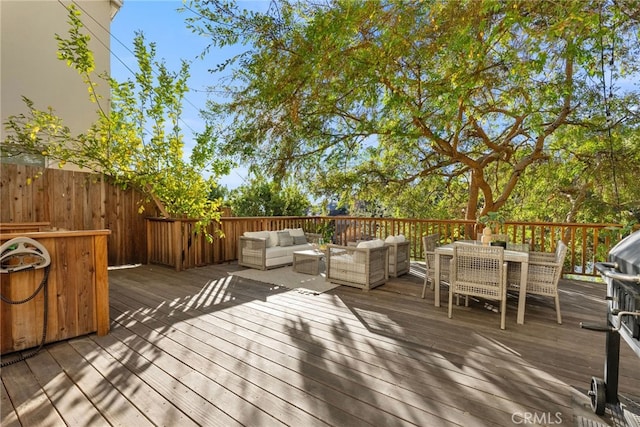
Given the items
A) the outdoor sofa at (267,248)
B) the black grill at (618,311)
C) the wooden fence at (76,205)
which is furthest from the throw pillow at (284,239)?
the black grill at (618,311)

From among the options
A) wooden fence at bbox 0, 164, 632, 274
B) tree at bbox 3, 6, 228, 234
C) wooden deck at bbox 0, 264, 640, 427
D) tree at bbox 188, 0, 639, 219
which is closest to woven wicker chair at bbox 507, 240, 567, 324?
wooden deck at bbox 0, 264, 640, 427

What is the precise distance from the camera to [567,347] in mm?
2561

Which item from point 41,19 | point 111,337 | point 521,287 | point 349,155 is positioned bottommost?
point 111,337

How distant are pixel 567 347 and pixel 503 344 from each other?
519mm

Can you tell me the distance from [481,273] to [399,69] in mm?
2929

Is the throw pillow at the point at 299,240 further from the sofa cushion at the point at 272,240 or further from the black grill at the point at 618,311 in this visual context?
the black grill at the point at 618,311

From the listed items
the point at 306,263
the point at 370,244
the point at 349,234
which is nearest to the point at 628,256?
the point at 370,244

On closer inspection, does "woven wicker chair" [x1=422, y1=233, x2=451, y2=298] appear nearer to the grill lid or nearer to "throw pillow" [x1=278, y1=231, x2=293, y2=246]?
the grill lid

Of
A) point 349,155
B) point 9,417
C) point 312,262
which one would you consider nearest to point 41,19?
point 349,155

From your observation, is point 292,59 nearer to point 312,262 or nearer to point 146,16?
point 312,262

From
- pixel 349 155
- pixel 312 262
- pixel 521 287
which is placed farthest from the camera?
pixel 349 155

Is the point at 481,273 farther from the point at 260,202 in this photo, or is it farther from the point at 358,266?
the point at 260,202

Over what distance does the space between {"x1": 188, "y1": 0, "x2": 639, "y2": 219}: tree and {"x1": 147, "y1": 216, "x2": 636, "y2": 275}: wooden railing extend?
1287 millimetres

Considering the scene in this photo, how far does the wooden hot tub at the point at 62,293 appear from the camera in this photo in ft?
7.82
